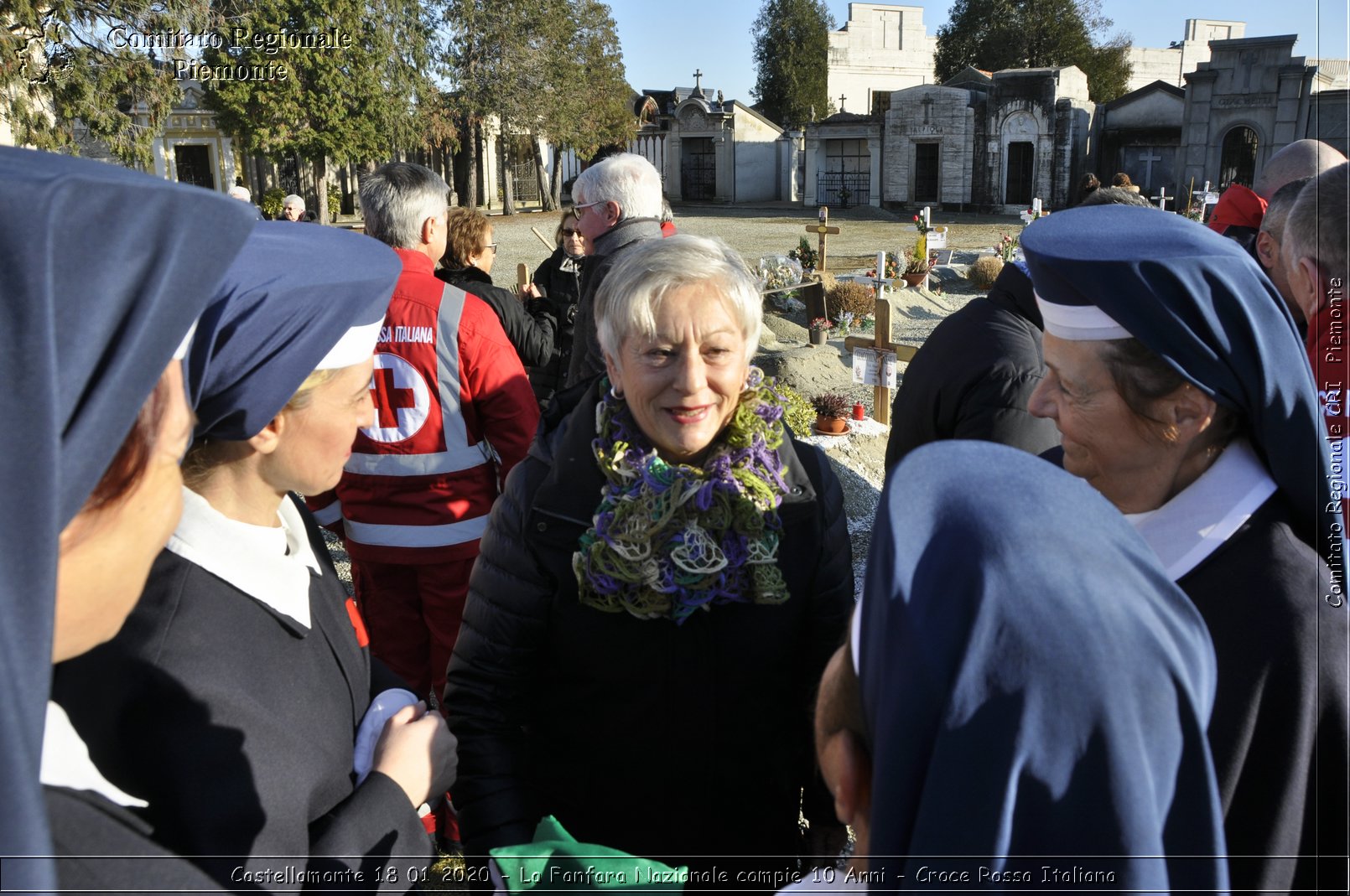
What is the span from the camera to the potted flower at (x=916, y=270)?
13.9 metres

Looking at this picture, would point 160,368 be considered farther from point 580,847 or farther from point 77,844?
point 580,847

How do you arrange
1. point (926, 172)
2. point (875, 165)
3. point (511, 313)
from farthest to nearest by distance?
point (875, 165) < point (926, 172) < point (511, 313)

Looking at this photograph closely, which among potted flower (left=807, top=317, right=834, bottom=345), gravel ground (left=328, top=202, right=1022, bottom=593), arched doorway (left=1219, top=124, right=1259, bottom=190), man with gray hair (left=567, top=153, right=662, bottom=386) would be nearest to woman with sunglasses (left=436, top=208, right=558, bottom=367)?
man with gray hair (left=567, top=153, right=662, bottom=386)

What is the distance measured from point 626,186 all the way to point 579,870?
10.0ft

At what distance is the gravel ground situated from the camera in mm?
6496

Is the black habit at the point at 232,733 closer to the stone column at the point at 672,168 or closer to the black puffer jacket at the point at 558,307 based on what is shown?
the black puffer jacket at the point at 558,307

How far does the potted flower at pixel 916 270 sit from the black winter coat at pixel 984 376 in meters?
11.7

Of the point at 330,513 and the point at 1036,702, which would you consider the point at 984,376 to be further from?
the point at 330,513

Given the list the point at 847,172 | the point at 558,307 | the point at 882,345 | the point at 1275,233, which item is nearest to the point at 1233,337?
the point at 1275,233

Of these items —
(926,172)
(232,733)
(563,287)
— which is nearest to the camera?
(232,733)

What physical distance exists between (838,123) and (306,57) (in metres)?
20.2

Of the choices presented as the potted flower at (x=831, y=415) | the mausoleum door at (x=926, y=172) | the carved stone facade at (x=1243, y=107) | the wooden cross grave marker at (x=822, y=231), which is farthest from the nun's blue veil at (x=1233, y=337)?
the mausoleum door at (x=926, y=172)

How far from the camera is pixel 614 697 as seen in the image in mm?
1822

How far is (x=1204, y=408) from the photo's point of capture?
142 cm
